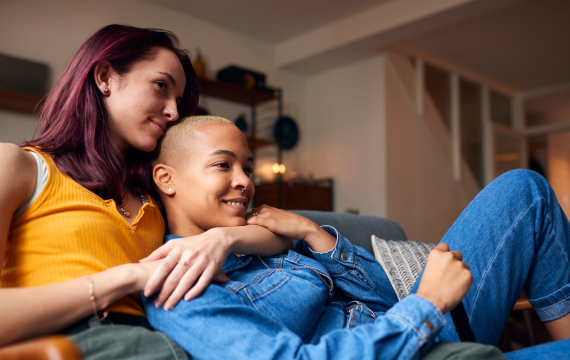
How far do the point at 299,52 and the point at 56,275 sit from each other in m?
4.65

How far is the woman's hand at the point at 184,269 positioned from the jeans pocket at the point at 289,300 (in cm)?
11

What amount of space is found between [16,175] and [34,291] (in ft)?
0.73

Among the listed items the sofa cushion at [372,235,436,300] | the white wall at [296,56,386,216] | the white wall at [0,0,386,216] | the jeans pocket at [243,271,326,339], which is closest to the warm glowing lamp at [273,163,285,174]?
the white wall at [0,0,386,216]

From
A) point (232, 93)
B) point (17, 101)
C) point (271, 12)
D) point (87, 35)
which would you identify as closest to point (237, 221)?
point (17, 101)

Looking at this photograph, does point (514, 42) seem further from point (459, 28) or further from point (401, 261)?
point (401, 261)

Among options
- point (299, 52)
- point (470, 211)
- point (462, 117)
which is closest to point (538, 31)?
point (462, 117)

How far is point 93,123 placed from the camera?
1056 millimetres

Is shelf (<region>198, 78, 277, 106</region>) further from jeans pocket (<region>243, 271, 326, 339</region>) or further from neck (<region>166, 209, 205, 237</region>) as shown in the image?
jeans pocket (<region>243, 271, 326, 339</region>)

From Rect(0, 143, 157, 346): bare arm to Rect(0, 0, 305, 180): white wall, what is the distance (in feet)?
7.89

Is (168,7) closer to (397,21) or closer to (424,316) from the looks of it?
(397,21)

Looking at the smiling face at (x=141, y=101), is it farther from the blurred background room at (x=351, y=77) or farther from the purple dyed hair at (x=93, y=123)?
the blurred background room at (x=351, y=77)

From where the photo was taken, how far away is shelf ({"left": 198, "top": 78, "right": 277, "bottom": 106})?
4.31 meters

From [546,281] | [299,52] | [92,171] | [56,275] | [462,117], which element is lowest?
[546,281]

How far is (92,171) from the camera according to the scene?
100 cm
